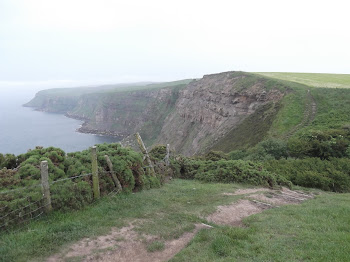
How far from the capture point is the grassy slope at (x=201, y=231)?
6.08 meters

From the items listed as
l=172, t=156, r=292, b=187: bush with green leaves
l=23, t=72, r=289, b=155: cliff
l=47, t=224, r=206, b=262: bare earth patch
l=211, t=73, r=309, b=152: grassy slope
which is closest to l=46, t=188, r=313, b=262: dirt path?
l=47, t=224, r=206, b=262: bare earth patch

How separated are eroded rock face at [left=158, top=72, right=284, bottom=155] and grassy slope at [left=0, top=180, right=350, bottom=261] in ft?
138

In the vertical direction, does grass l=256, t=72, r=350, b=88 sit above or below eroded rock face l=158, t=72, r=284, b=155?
above

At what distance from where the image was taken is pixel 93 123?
151000mm

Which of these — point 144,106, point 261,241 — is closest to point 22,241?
point 261,241

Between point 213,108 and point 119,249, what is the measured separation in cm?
6094

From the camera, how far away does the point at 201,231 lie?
7652mm

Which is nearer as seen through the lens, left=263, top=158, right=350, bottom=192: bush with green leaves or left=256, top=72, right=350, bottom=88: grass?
left=263, top=158, right=350, bottom=192: bush with green leaves

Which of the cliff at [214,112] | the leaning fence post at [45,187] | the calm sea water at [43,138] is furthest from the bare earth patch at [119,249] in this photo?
the calm sea water at [43,138]

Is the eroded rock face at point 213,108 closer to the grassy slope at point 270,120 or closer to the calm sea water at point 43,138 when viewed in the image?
the grassy slope at point 270,120

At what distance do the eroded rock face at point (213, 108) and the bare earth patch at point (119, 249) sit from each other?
45.8 m

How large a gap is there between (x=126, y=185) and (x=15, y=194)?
444 cm

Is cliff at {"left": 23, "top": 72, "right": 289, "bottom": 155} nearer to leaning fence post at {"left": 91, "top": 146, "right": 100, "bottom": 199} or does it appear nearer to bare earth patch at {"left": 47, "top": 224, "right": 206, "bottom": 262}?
leaning fence post at {"left": 91, "top": 146, "right": 100, "bottom": 199}

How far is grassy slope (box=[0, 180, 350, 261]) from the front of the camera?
6.08 meters
